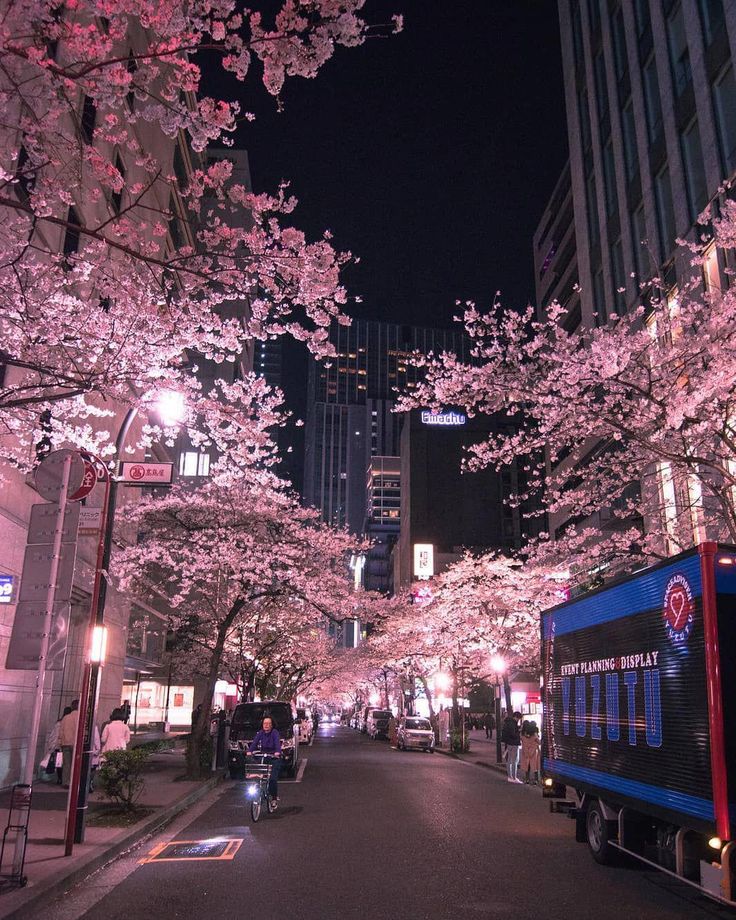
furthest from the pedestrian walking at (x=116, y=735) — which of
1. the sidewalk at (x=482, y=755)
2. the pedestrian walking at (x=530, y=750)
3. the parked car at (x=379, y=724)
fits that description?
the parked car at (x=379, y=724)

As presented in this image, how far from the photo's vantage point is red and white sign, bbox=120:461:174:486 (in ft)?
41.7

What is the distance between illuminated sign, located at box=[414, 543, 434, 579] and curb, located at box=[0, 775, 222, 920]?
7527 cm

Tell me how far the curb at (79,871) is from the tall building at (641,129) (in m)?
18.5

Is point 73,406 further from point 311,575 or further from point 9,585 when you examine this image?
point 311,575

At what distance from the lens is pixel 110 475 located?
11.3 metres

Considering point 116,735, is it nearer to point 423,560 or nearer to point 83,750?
point 83,750

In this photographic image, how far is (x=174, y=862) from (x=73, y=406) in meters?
8.44

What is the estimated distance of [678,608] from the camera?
299 inches

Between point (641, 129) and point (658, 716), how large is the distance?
87.5ft

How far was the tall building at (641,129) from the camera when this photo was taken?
73.6ft

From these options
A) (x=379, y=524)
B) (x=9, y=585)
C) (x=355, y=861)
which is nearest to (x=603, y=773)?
(x=355, y=861)

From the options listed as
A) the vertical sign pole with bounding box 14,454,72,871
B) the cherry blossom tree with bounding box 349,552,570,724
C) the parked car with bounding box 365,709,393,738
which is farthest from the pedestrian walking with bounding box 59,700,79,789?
the parked car with bounding box 365,709,393,738

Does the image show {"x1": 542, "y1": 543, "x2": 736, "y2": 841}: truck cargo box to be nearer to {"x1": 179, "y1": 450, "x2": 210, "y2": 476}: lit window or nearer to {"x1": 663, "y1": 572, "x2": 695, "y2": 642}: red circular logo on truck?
{"x1": 663, "y1": 572, "x2": 695, "y2": 642}: red circular logo on truck

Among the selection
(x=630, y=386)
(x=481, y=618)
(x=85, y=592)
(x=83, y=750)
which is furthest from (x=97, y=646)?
(x=481, y=618)
